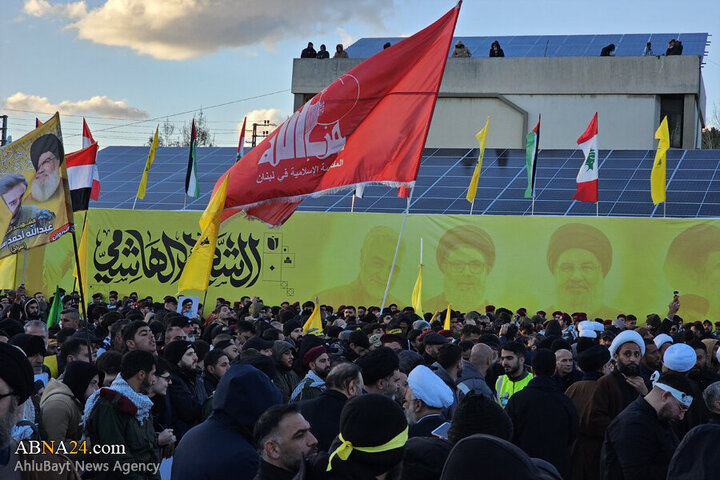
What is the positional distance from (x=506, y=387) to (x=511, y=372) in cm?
17

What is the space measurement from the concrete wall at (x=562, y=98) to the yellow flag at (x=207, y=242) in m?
25.9

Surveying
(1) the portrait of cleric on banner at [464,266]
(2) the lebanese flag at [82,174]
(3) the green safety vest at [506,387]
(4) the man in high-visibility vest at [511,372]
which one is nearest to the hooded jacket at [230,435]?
(4) the man in high-visibility vest at [511,372]

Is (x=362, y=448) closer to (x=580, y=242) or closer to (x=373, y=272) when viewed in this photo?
(x=580, y=242)

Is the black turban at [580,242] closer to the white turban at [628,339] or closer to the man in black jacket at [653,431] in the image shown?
the white turban at [628,339]

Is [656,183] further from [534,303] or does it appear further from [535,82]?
[535,82]

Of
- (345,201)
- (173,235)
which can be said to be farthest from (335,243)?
(173,235)

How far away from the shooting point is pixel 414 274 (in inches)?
907

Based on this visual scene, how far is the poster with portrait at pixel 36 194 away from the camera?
27.6 ft

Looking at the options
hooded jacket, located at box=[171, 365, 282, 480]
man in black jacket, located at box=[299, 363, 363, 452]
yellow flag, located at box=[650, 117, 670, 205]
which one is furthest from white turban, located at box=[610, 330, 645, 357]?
yellow flag, located at box=[650, 117, 670, 205]

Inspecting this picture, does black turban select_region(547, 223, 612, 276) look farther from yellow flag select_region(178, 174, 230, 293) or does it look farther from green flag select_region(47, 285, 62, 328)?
yellow flag select_region(178, 174, 230, 293)

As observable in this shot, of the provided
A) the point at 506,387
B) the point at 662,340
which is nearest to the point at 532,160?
the point at 662,340

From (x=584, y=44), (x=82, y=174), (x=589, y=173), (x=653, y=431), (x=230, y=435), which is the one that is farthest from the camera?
(x=584, y=44)

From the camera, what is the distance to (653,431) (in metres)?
5.41

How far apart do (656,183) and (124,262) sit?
50.9 feet
